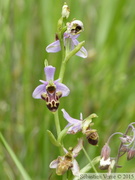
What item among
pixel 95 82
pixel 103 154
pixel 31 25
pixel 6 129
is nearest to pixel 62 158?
pixel 103 154

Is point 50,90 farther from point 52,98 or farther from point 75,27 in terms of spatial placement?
point 75,27

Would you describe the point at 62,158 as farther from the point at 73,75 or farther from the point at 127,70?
the point at 127,70

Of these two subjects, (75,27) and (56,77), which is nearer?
(75,27)

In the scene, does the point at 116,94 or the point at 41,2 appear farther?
the point at 41,2

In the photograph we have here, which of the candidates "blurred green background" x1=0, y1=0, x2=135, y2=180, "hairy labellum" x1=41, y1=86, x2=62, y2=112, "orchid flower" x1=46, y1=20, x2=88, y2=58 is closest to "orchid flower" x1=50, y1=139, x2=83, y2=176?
"hairy labellum" x1=41, y1=86, x2=62, y2=112

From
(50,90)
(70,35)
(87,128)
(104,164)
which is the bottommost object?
(104,164)

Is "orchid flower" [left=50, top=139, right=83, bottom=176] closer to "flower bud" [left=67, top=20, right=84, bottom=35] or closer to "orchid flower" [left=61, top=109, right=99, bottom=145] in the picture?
"orchid flower" [left=61, top=109, right=99, bottom=145]

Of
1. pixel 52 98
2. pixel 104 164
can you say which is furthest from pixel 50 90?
pixel 104 164

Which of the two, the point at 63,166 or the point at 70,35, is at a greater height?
the point at 70,35

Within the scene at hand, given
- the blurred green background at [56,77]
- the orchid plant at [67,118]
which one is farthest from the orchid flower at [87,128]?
the blurred green background at [56,77]
